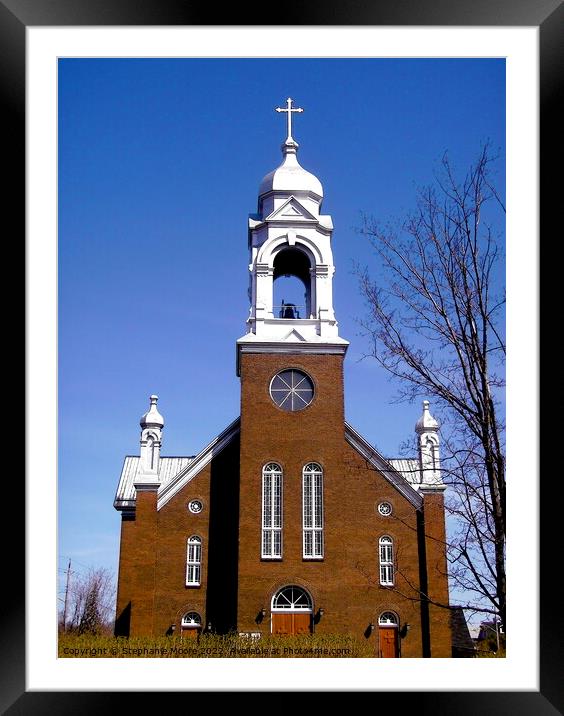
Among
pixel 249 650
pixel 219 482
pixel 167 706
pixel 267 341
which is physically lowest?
pixel 249 650

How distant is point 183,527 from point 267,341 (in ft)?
17.1

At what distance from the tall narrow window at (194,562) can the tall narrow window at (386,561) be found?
4.54 m

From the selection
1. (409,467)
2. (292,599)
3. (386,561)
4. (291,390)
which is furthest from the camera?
(409,467)

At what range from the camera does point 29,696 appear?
23.4 feet

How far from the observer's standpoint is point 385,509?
23.4 meters

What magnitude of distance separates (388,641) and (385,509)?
Result: 3222 millimetres

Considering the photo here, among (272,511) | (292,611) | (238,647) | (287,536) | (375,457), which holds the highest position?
(375,457)

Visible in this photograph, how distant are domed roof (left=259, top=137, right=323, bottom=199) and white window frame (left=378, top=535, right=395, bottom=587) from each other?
30.3ft

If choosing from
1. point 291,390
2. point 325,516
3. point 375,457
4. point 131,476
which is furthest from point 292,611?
point 131,476

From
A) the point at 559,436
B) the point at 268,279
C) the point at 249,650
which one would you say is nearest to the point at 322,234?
the point at 268,279
